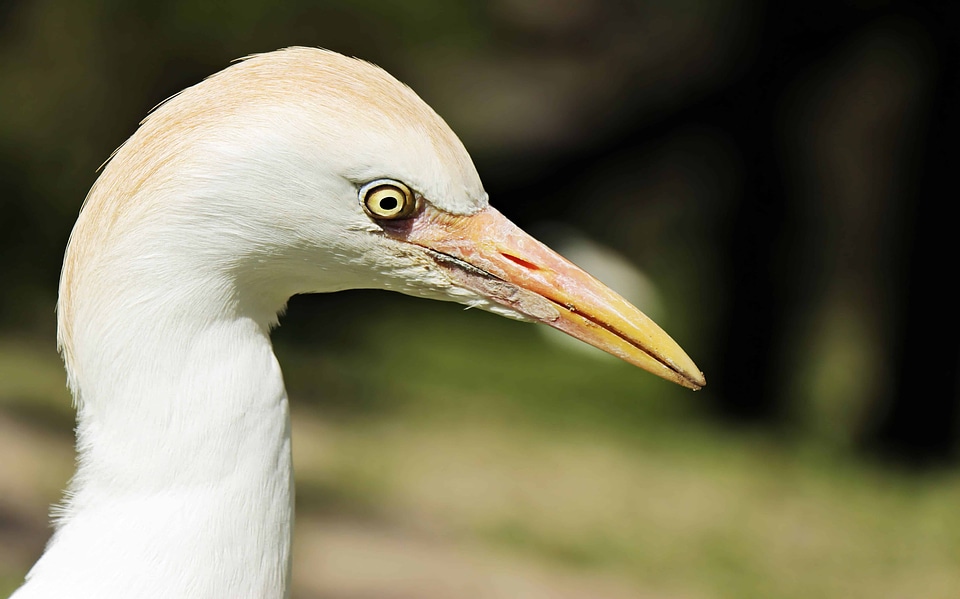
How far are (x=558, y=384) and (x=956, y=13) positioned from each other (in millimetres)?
3304

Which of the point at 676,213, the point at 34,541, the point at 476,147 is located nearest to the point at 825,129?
the point at 676,213

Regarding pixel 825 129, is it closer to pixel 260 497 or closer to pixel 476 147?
pixel 476 147

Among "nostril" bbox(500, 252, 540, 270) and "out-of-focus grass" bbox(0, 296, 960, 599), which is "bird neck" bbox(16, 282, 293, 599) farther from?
"out-of-focus grass" bbox(0, 296, 960, 599)

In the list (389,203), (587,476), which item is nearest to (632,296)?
(587,476)

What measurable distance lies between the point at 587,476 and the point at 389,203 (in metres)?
4.34

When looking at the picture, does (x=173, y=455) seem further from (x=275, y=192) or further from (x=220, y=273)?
(x=275, y=192)

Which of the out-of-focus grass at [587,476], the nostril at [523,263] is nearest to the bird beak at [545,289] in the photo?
the nostril at [523,263]

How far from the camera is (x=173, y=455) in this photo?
1.84 meters

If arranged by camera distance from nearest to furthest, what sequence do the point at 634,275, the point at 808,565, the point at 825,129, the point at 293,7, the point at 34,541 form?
1. the point at 34,541
2. the point at 808,565
3. the point at 825,129
4. the point at 293,7
5. the point at 634,275

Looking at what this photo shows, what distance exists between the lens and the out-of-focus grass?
17.4 feet

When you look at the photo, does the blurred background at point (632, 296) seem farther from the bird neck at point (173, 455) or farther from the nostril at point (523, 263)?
the nostril at point (523, 263)

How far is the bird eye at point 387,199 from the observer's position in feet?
5.98

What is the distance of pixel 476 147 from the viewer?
23.1 feet

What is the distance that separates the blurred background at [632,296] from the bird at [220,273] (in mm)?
2898
